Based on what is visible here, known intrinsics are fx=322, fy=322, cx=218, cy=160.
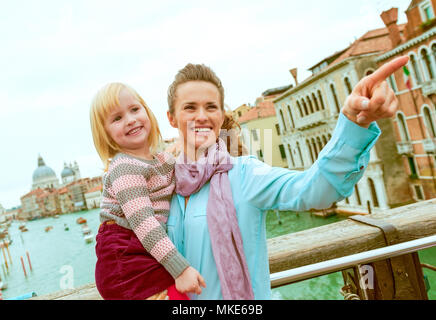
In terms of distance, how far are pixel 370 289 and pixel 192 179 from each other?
2.27ft

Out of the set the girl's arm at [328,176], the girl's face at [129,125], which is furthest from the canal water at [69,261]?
the girl's arm at [328,176]

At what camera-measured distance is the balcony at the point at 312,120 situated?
15.4 m

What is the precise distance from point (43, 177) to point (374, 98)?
90.7 metres

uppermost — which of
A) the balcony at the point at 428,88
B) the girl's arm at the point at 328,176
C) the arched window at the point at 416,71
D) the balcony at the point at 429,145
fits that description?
the arched window at the point at 416,71

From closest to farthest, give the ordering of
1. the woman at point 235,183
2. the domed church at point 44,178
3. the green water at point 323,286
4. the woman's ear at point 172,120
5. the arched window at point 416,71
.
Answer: the woman at point 235,183
the woman's ear at point 172,120
the green water at point 323,286
the arched window at point 416,71
the domed church at point 44,178

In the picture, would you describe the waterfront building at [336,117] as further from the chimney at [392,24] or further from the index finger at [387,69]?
the index finger at [387,69]

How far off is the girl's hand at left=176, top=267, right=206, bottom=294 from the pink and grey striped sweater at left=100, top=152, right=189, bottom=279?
1 centimetres

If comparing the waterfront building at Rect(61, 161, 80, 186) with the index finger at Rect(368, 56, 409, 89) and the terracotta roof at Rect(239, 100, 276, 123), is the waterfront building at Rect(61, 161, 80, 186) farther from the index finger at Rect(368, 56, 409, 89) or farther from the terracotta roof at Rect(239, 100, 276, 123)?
the index finger at Rect(368, 56, 409, 89)

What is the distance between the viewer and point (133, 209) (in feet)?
2.67

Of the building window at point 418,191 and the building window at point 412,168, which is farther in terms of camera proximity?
the building window at point 412,168

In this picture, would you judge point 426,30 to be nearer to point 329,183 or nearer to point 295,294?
point 295,294

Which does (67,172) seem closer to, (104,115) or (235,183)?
(104,115)

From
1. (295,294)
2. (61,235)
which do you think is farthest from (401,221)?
(61,235)

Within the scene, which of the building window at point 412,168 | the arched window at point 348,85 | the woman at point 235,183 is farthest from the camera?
the arched window at point 348,85
